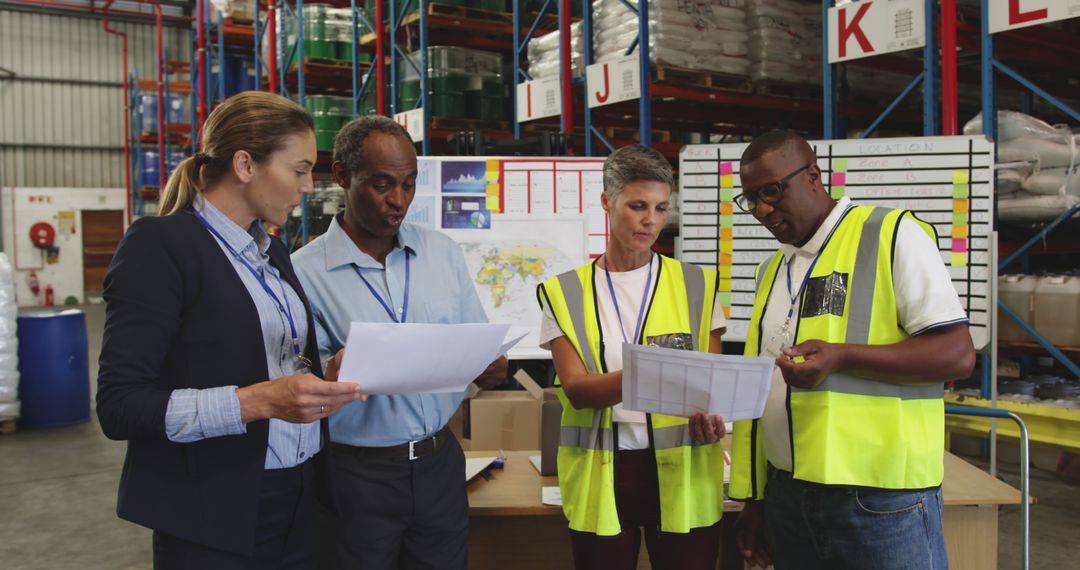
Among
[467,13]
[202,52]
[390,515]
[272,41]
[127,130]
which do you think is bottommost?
[390,515]

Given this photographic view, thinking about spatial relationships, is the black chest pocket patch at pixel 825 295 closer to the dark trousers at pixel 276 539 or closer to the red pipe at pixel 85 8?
the dark trousers at pixel 276 539

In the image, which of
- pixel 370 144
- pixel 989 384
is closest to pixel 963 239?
pixel 989 384

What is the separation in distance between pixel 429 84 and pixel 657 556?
5.82 metres

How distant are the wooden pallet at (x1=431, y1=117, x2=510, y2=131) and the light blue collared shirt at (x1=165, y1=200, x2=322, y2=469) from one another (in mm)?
5509

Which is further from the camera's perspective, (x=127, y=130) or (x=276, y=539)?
(x=127, y=130)

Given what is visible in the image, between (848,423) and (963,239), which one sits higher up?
(963,239)

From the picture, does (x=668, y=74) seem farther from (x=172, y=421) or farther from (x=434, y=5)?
(x=172, y=421)

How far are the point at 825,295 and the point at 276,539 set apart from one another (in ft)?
4.14

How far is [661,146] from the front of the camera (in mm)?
7688

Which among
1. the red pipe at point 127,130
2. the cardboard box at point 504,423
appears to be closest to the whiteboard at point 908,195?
the cardboard box at point 504,423

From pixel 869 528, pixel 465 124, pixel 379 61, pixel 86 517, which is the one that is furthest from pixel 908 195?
pixel 379 61

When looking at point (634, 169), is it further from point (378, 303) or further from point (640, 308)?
point (378, 303)

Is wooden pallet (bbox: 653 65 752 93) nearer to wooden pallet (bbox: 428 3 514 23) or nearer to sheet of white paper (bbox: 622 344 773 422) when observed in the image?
wooden pallet (bbox: 428 3 514 23)

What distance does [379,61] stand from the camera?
25.5ft
